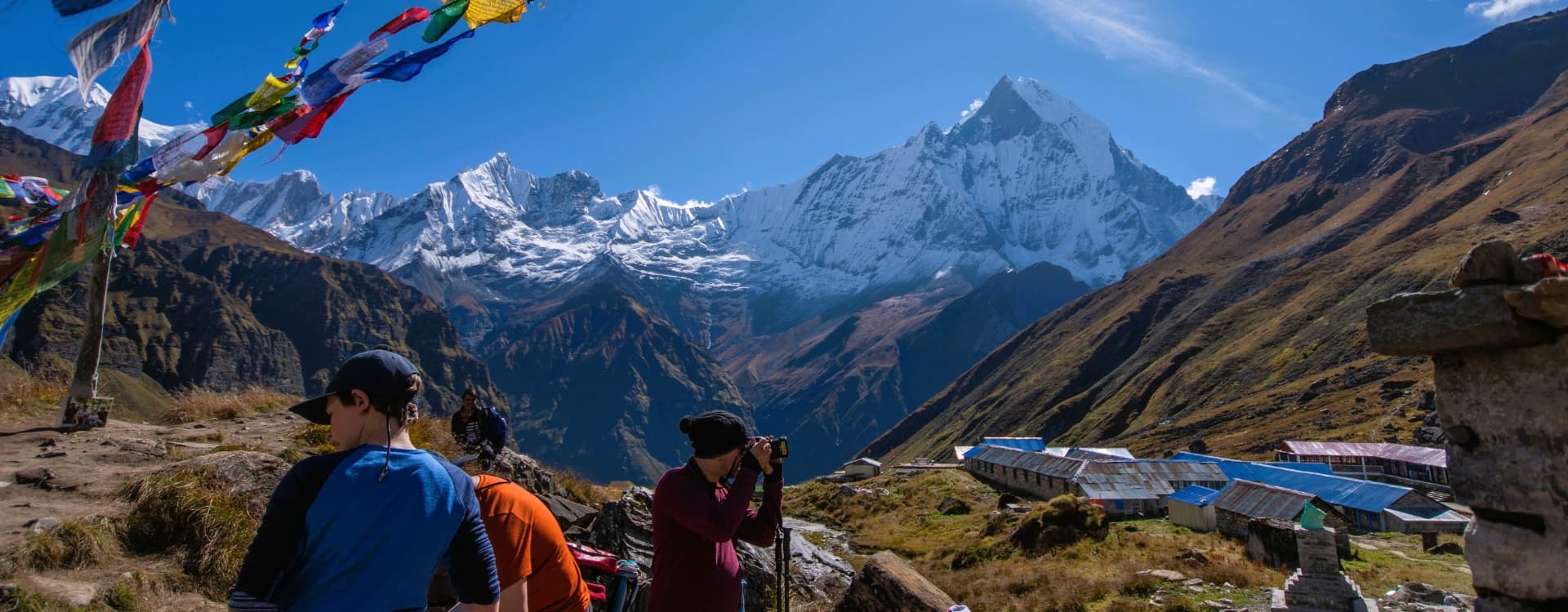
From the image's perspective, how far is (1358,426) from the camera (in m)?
61.5

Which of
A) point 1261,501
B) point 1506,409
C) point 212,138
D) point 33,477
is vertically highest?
point 212,138

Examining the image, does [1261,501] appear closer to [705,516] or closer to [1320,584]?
[1320,584]

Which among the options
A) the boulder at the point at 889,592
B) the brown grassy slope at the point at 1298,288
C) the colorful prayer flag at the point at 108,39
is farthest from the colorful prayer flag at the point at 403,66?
the brown grassy slope at the point at 1298,288

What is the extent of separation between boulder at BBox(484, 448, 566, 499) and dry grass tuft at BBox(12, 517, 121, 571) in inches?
161

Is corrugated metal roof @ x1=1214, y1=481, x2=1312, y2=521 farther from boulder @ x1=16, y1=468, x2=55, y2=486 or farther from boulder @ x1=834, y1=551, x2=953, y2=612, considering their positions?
boulder @ x1=16, y1=468, x2=55, y2=486

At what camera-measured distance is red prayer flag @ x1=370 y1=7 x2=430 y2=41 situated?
10.4 m

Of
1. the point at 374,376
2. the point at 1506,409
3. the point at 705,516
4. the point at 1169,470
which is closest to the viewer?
the point at 374,376

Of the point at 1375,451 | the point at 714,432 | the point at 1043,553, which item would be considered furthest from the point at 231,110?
the point at 1375,451

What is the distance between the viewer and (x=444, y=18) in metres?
10.1

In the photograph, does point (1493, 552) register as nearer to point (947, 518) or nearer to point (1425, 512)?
point (947, 518)

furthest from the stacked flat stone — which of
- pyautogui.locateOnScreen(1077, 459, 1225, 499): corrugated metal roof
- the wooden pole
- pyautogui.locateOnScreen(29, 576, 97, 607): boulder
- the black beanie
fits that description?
pyautogui.locateOnScreen(1077, 459, 1225, 499): corrugated metal roof

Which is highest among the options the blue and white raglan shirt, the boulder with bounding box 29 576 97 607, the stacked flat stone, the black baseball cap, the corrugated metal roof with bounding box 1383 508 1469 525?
the black baseball cap

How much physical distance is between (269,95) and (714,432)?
9102 mm

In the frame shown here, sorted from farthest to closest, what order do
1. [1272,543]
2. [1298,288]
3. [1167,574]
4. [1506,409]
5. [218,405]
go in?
[1298,288], [1272,543], [218,405], [1167,574], [1506,409]
